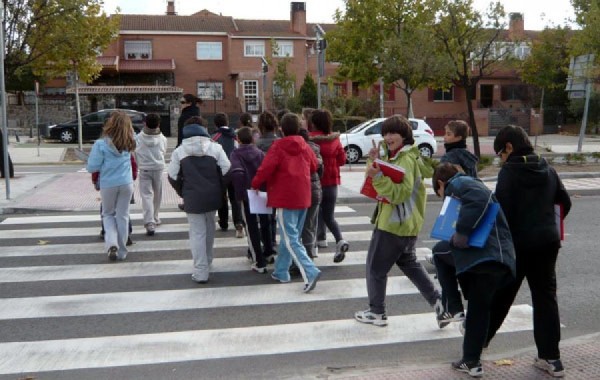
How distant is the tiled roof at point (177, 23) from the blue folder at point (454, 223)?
1906 inches

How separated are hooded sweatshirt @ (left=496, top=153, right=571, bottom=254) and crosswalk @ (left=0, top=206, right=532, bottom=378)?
1359 mm

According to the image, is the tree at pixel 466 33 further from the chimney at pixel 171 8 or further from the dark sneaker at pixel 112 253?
the chimney at pixel 171 8

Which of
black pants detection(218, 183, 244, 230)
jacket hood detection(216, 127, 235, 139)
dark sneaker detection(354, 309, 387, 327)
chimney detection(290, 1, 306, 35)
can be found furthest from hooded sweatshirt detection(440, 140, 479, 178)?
chimney detection(290, 1, 306, 35)

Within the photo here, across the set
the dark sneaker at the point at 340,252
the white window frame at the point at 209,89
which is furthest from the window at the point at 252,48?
the dark sneaker at the point at 340,252

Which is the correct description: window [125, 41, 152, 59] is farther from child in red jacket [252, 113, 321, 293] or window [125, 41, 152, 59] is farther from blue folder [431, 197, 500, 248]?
blue folder [431, 197, 500, 248]

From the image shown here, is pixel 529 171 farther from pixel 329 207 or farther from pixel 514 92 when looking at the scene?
pixel 514 92

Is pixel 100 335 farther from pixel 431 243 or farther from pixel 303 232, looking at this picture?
pixel 431 243

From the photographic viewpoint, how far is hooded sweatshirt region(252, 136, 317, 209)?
701 cm

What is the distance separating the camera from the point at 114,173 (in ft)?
27.4

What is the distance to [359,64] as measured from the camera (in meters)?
36.1

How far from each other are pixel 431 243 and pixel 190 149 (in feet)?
12.6

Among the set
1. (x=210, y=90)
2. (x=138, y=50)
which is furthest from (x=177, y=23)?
(x=210, y=90)

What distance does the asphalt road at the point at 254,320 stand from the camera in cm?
510

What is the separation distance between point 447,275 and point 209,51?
47.7 meters
